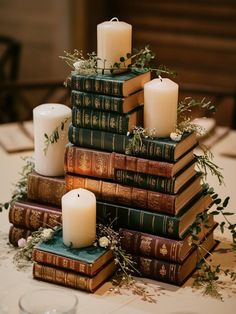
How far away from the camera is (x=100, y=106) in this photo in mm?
1646

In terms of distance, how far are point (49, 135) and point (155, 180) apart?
0.32 m

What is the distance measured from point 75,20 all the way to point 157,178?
3.28m

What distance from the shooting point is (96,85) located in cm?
164

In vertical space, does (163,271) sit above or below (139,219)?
below

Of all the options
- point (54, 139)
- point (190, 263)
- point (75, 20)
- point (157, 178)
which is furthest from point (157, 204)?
point (75, 20)

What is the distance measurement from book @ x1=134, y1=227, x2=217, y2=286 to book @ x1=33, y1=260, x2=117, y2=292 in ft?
0.23

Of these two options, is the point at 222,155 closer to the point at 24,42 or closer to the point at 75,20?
Answer: the point at 75,20

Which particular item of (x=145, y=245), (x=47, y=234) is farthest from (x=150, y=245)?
(x=47, y=234)

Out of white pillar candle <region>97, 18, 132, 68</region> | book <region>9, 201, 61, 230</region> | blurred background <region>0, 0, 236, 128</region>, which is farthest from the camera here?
blurred background <region>0, 0, 236, 128</region>

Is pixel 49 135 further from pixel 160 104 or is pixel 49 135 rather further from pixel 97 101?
pixel 160 104

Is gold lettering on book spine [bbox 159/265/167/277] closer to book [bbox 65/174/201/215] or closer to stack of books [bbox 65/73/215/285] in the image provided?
stack of books [bbox 65/73/215/285]

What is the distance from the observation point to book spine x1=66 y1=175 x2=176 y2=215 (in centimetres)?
162

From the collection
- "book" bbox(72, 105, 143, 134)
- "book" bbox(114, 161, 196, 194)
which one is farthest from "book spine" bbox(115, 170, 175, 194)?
"book" bbox(72, 105, 143, 134)

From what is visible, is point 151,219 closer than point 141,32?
Yes
